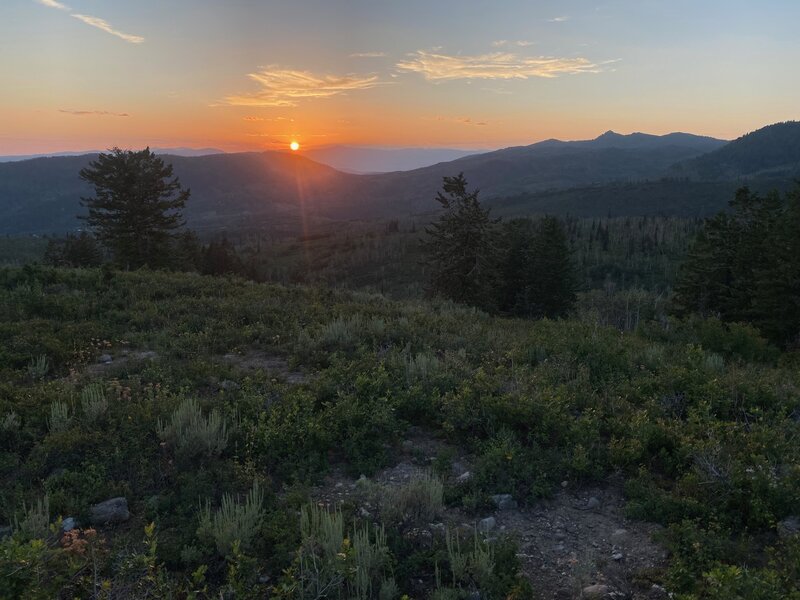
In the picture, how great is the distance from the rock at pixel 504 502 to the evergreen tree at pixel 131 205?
3168 cm

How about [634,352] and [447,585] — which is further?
[634,352]

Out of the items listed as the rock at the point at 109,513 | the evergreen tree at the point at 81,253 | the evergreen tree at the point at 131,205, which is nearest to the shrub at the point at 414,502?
the rock at the point at 109,513

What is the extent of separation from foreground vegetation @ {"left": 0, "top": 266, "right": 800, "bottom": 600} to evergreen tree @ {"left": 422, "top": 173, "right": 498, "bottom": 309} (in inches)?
835

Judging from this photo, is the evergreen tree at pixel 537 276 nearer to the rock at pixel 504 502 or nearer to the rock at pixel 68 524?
the rock at pixel 504 502

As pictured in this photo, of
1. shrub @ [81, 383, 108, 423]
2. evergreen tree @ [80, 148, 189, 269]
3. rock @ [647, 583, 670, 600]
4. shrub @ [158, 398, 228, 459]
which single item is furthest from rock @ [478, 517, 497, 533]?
evergreen tree @ [80, 148, 189, 269]

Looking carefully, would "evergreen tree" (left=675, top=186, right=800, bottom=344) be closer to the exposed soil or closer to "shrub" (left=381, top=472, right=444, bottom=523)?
the exposed soil

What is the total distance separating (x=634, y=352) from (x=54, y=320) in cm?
1107

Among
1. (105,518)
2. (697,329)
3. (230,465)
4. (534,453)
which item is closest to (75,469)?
(105,518)

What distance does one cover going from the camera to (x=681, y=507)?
4.44 metres

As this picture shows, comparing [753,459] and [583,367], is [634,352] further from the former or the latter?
[753,459]

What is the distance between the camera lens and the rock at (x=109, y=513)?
4.28 metres

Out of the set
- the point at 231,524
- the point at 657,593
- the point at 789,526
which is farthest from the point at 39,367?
the point at 789,526

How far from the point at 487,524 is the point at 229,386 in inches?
164

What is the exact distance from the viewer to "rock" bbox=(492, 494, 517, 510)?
15.4 ft
